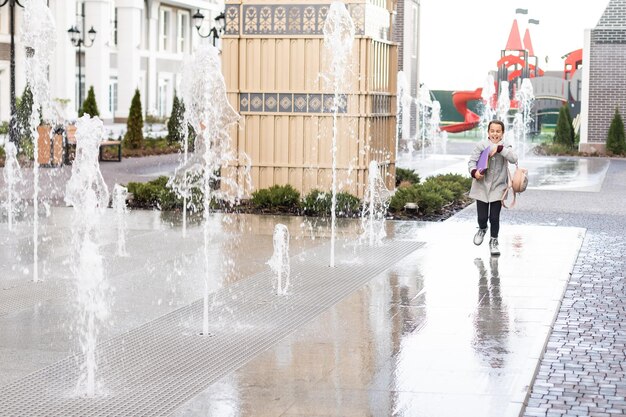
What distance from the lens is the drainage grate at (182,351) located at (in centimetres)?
659

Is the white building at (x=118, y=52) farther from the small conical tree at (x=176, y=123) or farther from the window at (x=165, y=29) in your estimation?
the small conical tree at (x=176, y=123)

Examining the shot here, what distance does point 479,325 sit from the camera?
8.82m

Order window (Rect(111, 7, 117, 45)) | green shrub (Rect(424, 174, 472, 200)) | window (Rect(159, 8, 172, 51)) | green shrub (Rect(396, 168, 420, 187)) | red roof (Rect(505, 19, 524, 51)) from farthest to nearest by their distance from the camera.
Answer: window (Rect(159, 8, 172, 51)) → window (Rect(111, 7, 117, 45)) → red roof (Rect(505, 19, 524, 51)) → green shrub (Rect(396, 168, 420, 187)) → green shrub (Rect(424, 174, 472, 200))

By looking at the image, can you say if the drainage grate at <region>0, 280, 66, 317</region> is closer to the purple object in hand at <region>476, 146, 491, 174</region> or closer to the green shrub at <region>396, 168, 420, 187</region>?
the purple object in hand at <region>476, 146, 491, 174</region>

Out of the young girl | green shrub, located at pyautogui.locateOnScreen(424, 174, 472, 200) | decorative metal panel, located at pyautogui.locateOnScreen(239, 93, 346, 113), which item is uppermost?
decorative metal panel, located at pyautogui.locateOnScreen(239, 93, 346, 113)

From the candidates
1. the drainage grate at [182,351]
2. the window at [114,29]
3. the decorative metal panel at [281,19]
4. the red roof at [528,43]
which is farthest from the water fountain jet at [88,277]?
the window at [114,29]

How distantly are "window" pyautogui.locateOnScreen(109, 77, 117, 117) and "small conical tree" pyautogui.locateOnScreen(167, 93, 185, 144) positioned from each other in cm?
2095

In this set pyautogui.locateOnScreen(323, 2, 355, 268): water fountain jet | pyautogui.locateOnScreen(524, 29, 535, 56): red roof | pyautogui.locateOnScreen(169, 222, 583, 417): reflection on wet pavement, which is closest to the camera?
pyautogui.locateOnScreen(169, 222, 583, 417): reflection on wet pavement

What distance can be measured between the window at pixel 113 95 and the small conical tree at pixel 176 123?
2095 cm

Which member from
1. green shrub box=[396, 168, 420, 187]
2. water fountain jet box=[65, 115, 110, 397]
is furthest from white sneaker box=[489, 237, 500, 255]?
green shrub box=[396, 168, 420, 187]

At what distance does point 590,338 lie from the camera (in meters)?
8.48

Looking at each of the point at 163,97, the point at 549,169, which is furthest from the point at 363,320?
the point at 163,97

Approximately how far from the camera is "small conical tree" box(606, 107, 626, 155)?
35.2m

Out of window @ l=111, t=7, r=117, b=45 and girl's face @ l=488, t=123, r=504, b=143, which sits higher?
window @ l=111, t=7, r=117, b=45
